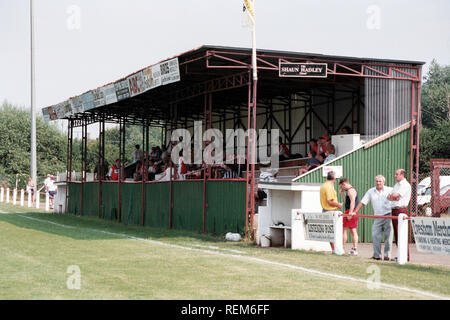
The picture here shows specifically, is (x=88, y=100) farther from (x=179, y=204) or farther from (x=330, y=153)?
(x=330, y=153)

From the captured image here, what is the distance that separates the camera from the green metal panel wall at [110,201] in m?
30.4

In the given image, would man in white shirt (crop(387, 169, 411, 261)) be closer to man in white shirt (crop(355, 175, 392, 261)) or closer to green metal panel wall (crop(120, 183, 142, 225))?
man in white shirt (crop(355, 175, 392, 261))

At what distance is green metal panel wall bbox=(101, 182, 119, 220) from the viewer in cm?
3044

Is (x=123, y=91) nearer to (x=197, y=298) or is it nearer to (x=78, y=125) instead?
(x=78, y=125)

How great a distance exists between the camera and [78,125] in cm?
3553

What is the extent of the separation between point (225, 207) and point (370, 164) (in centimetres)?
425

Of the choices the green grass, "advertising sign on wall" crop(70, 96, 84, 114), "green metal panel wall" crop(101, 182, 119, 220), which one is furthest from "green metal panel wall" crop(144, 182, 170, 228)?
the green grass

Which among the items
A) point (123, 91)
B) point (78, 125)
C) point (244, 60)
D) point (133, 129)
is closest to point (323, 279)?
point (244, 60)

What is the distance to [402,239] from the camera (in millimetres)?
14133

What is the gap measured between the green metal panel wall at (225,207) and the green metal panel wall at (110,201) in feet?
29.9

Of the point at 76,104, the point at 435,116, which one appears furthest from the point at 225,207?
the point at 435,116

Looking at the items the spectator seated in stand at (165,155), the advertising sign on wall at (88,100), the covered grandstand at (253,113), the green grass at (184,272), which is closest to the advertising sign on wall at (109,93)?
the covered grandstand at (253,113)
